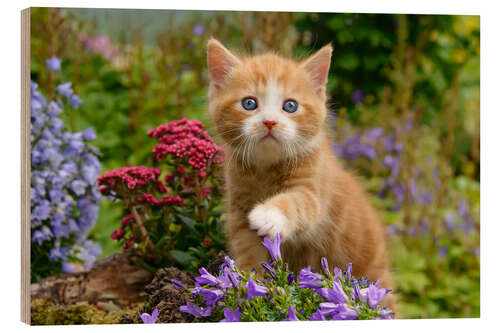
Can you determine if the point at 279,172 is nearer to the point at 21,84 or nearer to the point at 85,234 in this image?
the point at 21,84

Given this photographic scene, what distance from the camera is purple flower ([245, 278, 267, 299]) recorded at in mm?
1699

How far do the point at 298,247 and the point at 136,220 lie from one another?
2.40ft

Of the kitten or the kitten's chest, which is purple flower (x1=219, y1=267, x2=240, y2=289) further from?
the kitten's chest

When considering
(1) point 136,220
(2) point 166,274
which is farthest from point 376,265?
(1) point 136,220

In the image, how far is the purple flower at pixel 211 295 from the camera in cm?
176

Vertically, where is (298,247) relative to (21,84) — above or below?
below

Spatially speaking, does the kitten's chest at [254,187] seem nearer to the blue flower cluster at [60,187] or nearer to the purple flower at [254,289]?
the purple flower at [254,289]

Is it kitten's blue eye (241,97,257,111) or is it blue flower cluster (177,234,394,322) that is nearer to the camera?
blue flower cluster (177,234,394,322)

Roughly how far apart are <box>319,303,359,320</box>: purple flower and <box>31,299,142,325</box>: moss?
75cm

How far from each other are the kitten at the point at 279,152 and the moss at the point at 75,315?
452 mm

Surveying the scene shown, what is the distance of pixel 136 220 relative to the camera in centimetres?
251

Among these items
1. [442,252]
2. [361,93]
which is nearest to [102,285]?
[442,252]

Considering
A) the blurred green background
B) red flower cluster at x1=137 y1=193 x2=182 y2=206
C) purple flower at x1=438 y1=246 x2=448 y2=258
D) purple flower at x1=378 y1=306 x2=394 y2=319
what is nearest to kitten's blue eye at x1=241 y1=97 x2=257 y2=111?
red flower cluster at x1=137 y1=193 x2=182 y2=206

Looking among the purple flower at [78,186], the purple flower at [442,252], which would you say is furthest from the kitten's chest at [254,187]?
the purple flower at [442,252]
